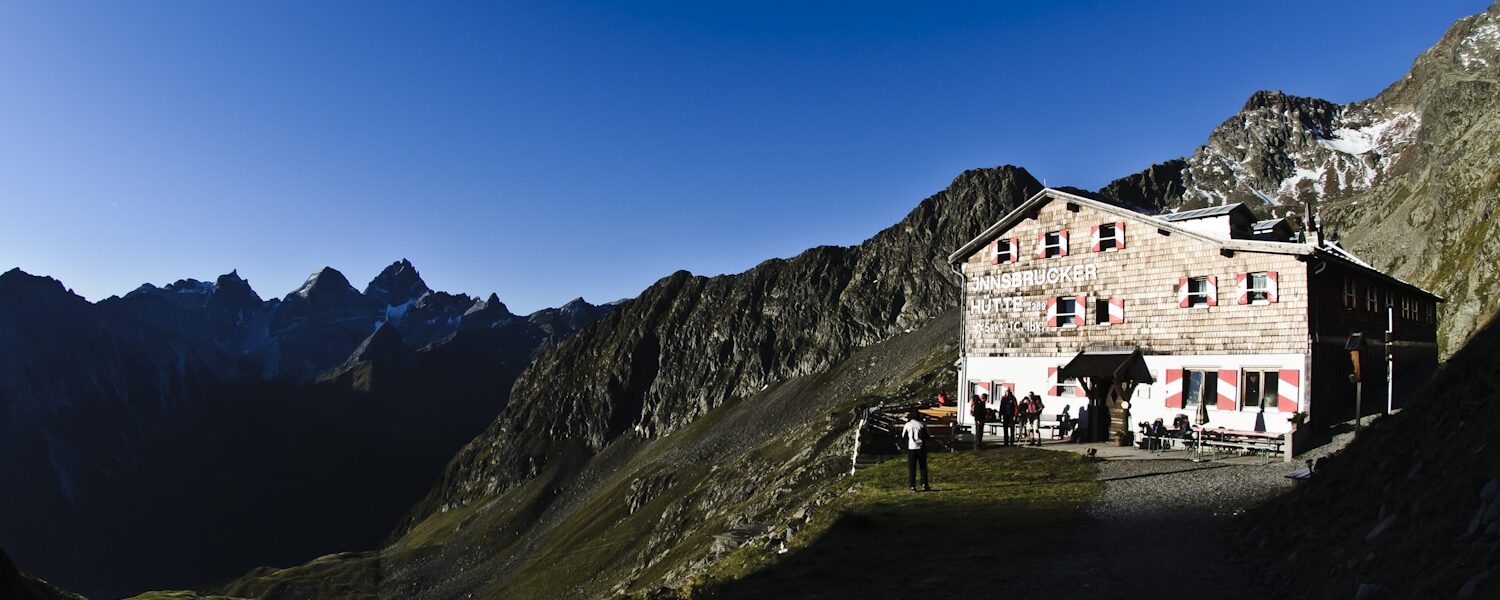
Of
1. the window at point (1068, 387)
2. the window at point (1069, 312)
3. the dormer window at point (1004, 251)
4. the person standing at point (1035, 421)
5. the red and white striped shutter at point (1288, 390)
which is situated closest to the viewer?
the red and white striped shutter at point (1288, 390)

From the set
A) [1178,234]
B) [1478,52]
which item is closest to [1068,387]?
[1178,234]

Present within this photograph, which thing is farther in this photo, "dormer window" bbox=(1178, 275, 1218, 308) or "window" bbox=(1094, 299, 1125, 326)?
"window" bbox=(1094, 299, 1125, 326)

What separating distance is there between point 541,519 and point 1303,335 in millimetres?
130025

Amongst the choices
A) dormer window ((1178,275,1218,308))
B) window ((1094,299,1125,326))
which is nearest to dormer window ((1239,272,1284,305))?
dormer window ((1178,275,1218,308))

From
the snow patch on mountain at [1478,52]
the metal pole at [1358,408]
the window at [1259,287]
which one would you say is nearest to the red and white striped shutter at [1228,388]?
the window at [1259,287]

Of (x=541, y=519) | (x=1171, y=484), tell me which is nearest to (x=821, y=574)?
(x=1171, y=484)

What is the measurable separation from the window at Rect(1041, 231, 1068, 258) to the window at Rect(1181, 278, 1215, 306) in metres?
6.04

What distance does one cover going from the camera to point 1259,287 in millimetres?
33844

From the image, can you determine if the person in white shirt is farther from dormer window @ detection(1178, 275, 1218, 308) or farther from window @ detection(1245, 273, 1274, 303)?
window @ detection(1245, 273, 1274, 303)

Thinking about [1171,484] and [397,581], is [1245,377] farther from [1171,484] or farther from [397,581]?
[397,581]

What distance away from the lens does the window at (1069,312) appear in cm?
3900

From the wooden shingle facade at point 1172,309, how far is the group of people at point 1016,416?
4.60 feet

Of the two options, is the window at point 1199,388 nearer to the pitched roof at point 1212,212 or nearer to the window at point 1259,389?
the window at point 1259,389

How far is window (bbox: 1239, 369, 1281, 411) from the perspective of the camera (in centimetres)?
3288
